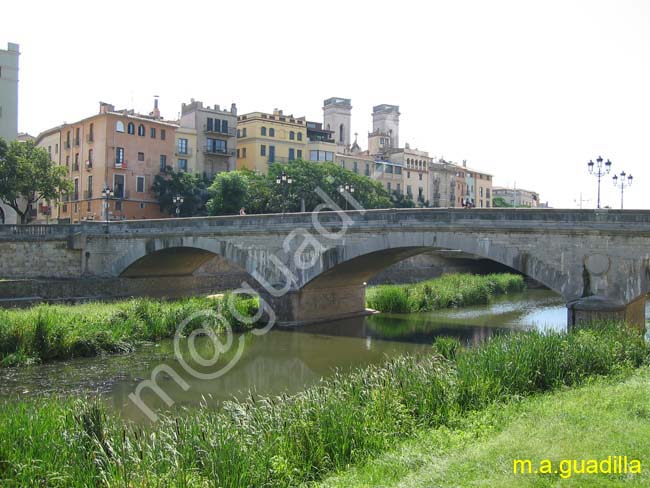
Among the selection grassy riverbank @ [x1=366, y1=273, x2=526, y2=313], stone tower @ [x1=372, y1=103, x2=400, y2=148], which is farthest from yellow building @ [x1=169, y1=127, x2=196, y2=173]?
stone tower @ [x1=372, y1=103, x2=400, y2=148]

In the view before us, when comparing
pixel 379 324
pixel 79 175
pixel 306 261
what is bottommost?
pixel 379 324

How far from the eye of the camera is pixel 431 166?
82875 mm

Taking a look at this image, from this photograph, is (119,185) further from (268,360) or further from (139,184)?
(268,360)

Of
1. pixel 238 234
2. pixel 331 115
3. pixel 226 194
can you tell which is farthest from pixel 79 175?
pixel 331 115

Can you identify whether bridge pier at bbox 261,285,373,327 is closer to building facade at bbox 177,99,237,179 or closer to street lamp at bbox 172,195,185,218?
street lamp at bbox 172,195,185,218

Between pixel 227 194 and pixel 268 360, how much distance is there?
28776 mm

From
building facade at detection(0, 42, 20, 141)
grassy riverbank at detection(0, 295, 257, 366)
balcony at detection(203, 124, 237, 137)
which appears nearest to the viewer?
grassy riverbank at detection(0, 295, 257, 366)

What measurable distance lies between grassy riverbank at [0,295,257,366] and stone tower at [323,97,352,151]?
209 ft

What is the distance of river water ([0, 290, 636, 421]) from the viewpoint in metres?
16.5

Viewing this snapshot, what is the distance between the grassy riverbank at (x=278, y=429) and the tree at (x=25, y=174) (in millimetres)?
32180

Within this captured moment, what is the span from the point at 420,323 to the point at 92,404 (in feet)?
64.6

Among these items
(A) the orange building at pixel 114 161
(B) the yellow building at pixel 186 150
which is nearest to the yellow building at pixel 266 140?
(B) the yellow building at pixel 186 150

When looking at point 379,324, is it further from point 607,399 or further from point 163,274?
point 607,399

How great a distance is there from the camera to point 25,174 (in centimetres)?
3916
